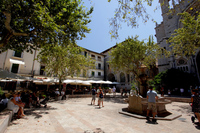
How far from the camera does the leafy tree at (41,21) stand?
225 inches

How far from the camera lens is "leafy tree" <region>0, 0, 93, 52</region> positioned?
5.71m

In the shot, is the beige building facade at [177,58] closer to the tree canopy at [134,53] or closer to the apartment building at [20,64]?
the tree canopy at [134,53]

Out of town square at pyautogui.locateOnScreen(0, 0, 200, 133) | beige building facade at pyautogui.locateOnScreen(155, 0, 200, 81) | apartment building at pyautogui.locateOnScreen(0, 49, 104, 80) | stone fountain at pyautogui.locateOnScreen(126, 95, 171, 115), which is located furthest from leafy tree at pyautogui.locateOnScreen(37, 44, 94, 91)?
beige building facade at pyautogui.locateOnScreen(155, 0, 200, 81)

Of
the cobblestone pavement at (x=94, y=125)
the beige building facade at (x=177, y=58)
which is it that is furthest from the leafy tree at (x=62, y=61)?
the beige building facade at (x=177, y=58)

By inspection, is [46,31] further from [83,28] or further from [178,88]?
[178,88]

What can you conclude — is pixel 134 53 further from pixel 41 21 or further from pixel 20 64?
pixel 20 64

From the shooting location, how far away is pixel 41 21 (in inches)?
224

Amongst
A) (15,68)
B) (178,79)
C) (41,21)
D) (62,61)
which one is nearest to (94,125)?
(41,21)

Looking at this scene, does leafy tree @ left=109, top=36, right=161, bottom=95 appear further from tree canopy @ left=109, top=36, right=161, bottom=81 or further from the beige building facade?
the beige building facade

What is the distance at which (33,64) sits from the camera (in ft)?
69.9

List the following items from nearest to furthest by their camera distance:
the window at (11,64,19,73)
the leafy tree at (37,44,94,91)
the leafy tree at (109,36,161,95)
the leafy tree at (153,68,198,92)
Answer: the leafy tree at (37,44,94,91)
the leafy tree at (109,36,161,95)
the leafy tree at (153,68,198,92)
the window at (11,64,19,73)

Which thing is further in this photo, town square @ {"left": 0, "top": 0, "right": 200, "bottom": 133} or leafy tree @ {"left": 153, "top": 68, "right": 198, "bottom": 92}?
leafy tree @ {"left": 153, "top": 68, "right": 198, "bottom": 92}

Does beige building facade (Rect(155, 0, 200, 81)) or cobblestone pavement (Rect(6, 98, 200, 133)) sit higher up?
beige building facade (Rect(155, 0, 200, 81))

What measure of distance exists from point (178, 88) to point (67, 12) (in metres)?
22.5
